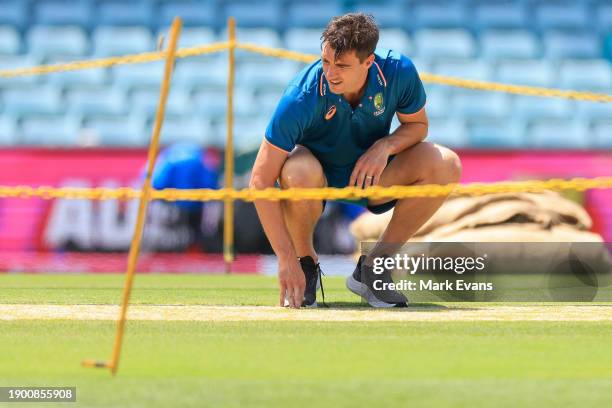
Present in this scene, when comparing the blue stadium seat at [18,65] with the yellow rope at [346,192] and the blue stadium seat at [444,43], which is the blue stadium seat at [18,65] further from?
the yellow rope at [346,192]

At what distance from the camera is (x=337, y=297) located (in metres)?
4.66

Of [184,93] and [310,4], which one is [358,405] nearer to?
[184,93]

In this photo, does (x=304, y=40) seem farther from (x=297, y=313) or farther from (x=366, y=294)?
(x=297, y=313)

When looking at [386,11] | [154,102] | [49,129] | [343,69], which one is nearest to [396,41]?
[386,11]

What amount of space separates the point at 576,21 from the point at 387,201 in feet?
22.4

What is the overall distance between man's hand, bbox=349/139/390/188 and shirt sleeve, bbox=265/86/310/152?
0.78ft

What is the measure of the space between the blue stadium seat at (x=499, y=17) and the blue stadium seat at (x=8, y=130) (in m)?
4.22

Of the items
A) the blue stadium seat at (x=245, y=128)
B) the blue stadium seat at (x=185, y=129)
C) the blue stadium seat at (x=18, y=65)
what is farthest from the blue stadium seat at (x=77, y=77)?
the blue stadium seat at (x=245, y=128)

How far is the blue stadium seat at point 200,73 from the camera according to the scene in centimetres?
941

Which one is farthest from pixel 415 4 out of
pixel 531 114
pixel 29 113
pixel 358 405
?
pixel 358 405

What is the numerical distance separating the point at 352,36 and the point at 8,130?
5571 millimetres

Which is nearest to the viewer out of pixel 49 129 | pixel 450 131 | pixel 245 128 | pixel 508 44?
pixel 245 128

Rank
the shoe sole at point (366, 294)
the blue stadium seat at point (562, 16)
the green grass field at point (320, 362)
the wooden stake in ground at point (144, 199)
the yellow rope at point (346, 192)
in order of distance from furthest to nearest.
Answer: the blue stadium seat at point (562, 16), the shoe sole at point (366, 294), the yellow rope at point (346, 192), the wooden stake in ground at point (144, 199), the green grass field at point (320, 362)

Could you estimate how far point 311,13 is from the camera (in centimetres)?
1034
